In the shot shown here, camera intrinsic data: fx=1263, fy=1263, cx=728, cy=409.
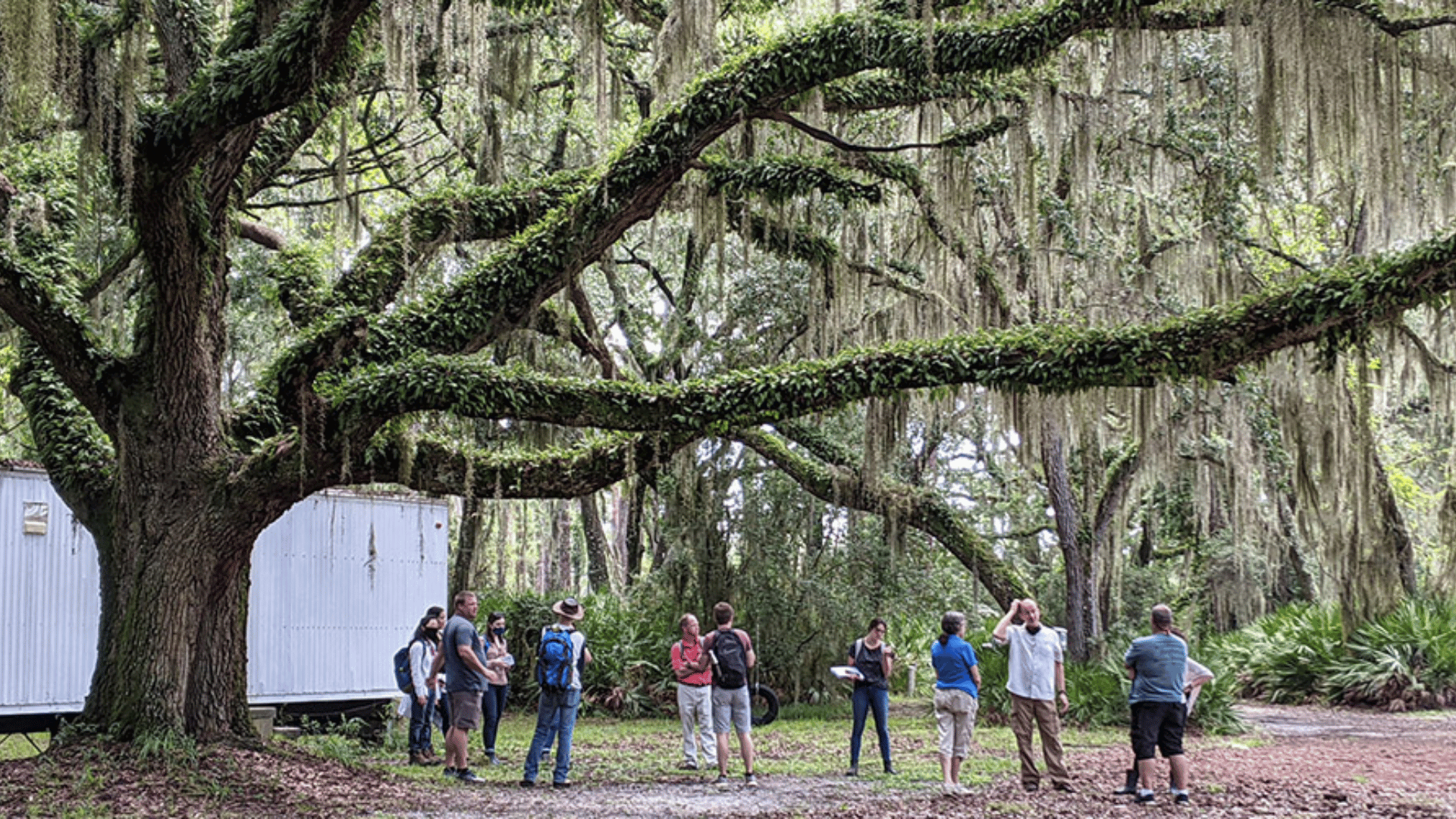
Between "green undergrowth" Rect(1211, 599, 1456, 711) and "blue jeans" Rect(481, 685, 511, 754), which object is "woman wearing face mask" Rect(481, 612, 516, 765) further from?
"green undergrowth" Rect(1211, 599, 1456, 711)

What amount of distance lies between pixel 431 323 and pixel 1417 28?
7.69 m

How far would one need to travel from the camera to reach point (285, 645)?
12867 mm

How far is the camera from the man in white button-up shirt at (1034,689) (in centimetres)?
946

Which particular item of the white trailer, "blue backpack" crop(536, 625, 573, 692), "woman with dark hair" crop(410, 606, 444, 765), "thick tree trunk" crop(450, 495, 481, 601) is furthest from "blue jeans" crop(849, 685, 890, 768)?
"thick tree trunk" crop(450, 495, 481, 601)

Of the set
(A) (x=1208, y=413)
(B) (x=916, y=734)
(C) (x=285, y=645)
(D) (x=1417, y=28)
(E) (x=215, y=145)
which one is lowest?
(B) (x=916, y=734)

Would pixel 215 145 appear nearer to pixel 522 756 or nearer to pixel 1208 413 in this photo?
pixel 522 756

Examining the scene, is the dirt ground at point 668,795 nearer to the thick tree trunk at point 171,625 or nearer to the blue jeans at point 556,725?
the blue jeans at point 556,725

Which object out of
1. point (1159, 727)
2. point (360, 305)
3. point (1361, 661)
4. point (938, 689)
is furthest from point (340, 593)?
point (1361, 661)

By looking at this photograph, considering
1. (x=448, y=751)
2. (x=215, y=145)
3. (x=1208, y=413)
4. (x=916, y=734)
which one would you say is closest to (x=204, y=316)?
(x=215, y=145)

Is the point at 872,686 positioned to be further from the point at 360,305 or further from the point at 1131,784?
the point at 360,305

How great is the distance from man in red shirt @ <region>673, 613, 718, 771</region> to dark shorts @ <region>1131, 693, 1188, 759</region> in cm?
330

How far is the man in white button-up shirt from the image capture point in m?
9.46

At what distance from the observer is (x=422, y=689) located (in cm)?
1094

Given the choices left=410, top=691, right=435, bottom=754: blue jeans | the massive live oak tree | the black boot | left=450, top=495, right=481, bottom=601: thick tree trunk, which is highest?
the massive live oak tree
